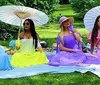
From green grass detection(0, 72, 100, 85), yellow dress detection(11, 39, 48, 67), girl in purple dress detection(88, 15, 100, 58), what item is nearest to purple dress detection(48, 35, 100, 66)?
yellow dress detection(11, 39, 48, 67)

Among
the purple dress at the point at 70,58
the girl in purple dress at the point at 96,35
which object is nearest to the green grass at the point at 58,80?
the purple dress at the point at 70,58

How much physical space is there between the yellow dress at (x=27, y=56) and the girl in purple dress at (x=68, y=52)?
0.80 ft

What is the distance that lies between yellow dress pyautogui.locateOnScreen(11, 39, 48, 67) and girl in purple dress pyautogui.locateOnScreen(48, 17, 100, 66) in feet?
0.80

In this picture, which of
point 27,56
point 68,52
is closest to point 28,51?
point 27,56

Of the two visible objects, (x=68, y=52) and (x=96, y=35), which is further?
(x=96, y=35)

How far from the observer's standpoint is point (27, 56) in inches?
337

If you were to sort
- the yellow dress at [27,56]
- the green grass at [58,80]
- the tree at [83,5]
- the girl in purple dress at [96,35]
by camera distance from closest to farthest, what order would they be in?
the green grass at [58,80]
the yellow dress at [27,56]
the girl in purple dress at [96,35]
the tree at [83,5]

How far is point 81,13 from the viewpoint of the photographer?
23.9m

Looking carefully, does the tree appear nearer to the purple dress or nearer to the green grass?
the purple dress

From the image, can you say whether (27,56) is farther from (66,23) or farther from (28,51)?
(66,23)

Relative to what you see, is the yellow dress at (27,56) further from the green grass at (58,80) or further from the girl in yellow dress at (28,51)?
the green grass at (58,80)

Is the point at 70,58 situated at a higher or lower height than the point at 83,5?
higher

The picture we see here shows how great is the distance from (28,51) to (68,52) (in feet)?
2.95

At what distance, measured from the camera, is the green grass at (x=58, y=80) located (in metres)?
7.18
